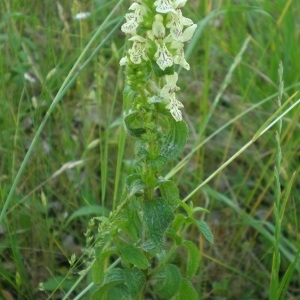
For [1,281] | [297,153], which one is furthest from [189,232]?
[1,281]

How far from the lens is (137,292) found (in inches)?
50.8

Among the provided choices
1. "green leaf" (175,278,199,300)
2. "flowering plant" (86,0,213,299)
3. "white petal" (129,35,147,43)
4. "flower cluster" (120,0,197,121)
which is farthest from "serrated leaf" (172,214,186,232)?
"white petal" (129,35,147,43)

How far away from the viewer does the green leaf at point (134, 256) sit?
4.15 ft

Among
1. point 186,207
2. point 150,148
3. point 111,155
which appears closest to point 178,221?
point 186,207

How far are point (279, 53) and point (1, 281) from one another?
1.04m

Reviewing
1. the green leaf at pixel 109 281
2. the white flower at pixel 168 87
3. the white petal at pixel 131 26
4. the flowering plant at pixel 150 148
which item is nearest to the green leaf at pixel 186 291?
the flowering plant at pixel 150 148

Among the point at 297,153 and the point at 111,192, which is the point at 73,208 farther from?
the point at 297,153

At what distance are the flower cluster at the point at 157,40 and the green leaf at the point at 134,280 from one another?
305 mm

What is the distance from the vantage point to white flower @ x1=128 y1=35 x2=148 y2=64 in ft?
3.93

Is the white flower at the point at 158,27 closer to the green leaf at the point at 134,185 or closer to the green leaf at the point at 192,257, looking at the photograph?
the green leaf at the point at 134,185

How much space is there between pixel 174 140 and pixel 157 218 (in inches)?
5.6

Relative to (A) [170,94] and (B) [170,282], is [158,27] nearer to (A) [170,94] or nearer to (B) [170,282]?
(A) [170,94]

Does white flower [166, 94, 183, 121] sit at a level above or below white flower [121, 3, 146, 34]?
below

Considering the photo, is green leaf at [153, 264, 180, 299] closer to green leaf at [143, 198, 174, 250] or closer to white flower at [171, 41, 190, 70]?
green leaf at [143, 198, 174, 250]
